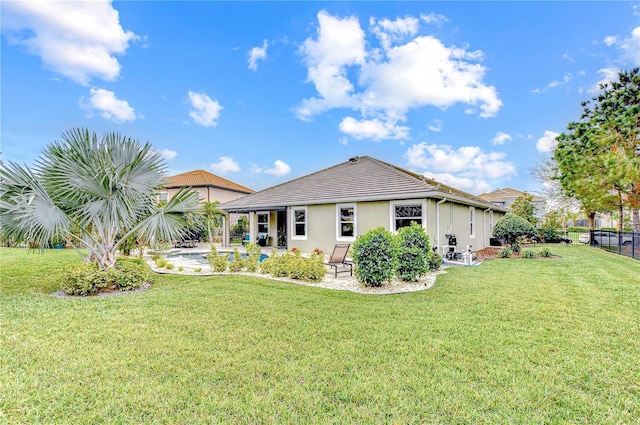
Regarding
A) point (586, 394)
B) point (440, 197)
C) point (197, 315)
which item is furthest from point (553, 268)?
point (197, 315)

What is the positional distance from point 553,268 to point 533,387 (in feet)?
34.8

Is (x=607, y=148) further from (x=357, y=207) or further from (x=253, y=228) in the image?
(x=253, y=228)

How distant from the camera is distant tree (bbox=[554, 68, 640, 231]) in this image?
17.4 meters

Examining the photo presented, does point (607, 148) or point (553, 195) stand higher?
point (607, 148)

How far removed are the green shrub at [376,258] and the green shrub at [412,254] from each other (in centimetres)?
71

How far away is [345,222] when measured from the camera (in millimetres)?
15000

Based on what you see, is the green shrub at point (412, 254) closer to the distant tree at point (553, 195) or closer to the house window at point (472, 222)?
the house window at point (472, 222)

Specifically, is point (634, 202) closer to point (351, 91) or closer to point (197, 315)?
point (351, 91)

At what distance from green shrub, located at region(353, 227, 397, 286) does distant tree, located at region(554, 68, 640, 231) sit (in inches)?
642

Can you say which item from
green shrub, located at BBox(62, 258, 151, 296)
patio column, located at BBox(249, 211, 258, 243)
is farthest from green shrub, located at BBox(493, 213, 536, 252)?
green shrub, located at BBox(62, 258, 151, 296)

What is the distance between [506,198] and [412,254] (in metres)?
38.6

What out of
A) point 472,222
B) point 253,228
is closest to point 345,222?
point 253,228

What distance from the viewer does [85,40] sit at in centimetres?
1076

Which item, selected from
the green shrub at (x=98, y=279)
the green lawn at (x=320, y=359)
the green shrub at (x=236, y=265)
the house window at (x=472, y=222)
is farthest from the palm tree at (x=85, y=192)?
the house window at (x=472, y=222)
